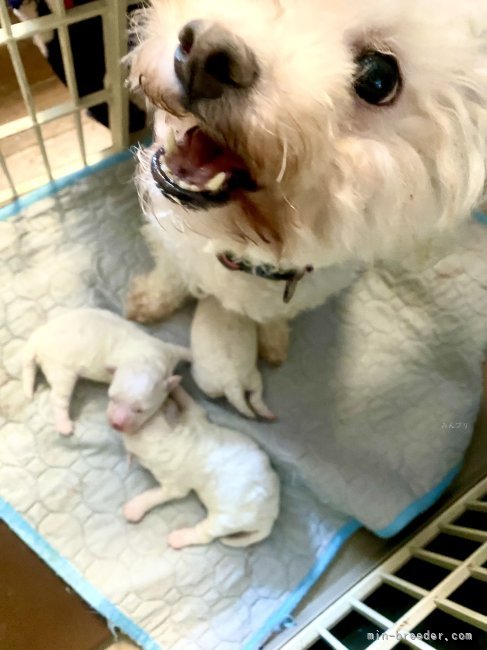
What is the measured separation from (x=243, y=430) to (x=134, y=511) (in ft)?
0.80

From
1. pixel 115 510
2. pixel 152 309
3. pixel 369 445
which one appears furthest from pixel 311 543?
pixel 152 309

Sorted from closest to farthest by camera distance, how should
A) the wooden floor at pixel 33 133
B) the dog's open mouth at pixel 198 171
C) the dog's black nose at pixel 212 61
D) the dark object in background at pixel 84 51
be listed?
→ the dog's black nose at pixel 212 61 → the dog's open mouth at pixel 198 171 → the dark object in background at pixel 84 51 → the wooden floor at pixel 33 133

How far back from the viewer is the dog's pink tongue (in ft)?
2.04

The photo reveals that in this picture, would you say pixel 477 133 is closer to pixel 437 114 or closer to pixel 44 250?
pixel 437 114

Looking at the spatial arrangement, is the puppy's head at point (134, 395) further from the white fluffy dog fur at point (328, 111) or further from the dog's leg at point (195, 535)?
the white fluffy dog fur at point (328, 111)

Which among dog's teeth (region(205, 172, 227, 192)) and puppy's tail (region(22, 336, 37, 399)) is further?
puppy's tail (region(22, 336, 37, 399))

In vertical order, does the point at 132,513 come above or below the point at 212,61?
below

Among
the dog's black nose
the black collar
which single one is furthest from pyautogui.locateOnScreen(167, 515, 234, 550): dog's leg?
the dog's black nose

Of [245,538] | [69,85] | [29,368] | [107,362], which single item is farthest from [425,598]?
[69,85]

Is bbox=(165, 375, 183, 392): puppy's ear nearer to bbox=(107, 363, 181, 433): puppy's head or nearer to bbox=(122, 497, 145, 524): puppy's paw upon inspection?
bbox=(107, 363, 181, 433): puppy's head

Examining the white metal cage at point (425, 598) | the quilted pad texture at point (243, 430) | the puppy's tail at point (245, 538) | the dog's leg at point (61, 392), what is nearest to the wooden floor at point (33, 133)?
the quilted pad texture at point (243, 430)

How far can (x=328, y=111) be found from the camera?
57 centimetres

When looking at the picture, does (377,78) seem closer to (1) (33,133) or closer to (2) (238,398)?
(2) (238,398)

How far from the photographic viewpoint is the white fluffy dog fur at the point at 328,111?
21.2 inches
